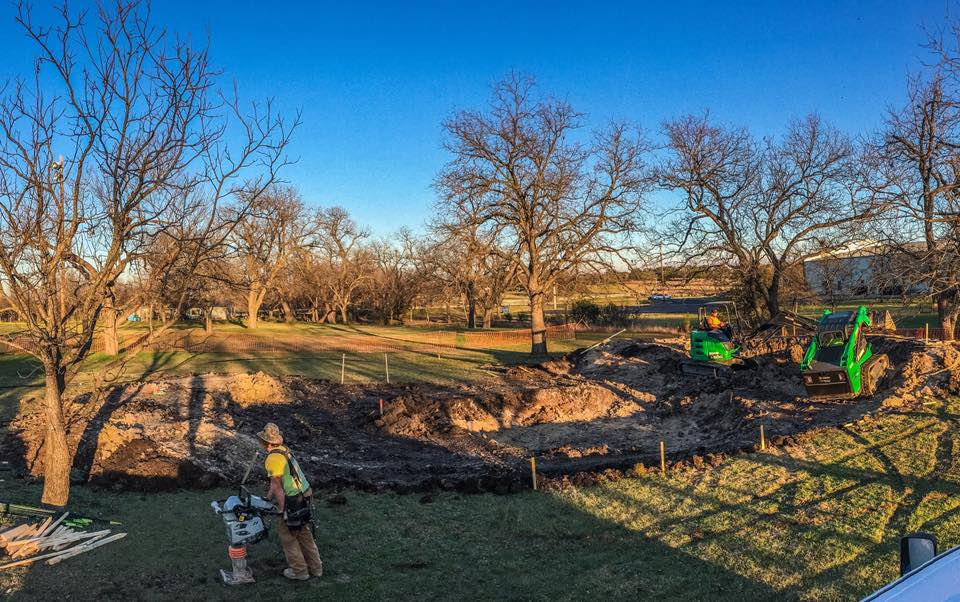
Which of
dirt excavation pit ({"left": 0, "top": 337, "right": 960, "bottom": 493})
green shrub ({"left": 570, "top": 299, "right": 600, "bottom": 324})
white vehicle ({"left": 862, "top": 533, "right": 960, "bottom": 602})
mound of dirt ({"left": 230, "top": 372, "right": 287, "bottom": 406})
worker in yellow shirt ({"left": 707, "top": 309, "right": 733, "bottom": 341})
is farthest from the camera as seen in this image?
green shrub ({"left": 570, "top": 299, "right": 600, "bottom": 324})

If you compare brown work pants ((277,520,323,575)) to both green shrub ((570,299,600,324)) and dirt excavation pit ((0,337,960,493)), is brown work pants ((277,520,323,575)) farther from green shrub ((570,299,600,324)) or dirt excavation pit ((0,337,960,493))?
green shrub ((570,299,600,324))

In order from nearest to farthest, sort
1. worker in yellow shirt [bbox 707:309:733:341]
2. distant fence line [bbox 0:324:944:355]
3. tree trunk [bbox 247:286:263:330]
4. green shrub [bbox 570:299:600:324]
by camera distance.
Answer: worker in yellow shirt [bbox 707:309:733:341] → distant fence line [bbox 0:324:944:355] → green shrub [bbox 570:299:600:324] → tree trunk [bbox 247:286:263:330]

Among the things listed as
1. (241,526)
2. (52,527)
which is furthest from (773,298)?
(52,527)

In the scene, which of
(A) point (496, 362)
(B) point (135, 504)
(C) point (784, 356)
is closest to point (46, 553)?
(B) point (135, 504)

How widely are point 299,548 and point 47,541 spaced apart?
300 centimetres

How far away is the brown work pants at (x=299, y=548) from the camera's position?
307 inches

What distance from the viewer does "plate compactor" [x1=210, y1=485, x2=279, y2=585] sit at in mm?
7547

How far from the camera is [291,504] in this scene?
303 inches

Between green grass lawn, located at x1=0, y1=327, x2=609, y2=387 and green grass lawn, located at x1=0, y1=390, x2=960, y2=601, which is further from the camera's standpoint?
green grass lawn, located at x1=0, y1=327, x2=609, y2=387

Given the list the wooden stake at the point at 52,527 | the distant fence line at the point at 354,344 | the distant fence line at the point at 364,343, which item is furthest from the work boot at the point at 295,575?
the distant fence line at the point at 354,344

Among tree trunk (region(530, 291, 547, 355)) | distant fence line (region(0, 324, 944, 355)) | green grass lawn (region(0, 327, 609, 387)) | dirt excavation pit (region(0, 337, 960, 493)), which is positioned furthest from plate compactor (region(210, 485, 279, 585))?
distant fence line (region(0, 324, 944, 355))

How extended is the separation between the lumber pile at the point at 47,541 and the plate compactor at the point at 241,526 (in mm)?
1950

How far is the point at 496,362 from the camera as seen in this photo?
1265 inches

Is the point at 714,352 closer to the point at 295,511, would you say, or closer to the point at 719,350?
the point at 719,350
